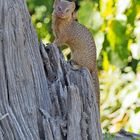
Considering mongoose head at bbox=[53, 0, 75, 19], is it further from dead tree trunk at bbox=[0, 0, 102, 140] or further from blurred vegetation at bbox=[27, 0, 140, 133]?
blurred vegetation at bbox=[27, 0, 140, 133]

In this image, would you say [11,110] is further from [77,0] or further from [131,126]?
[77,0]

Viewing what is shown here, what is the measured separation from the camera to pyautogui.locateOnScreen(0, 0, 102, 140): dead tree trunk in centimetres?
269

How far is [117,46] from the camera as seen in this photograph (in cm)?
516

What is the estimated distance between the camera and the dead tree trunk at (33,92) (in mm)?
2689

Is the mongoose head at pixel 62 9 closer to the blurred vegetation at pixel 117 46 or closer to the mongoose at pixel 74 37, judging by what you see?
the mongoose at pixel 74 37

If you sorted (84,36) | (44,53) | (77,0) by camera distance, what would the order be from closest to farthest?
(44,53), (84,36), (77,0)

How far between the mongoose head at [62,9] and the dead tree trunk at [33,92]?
2.99 ft

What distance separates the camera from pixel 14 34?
2.72m

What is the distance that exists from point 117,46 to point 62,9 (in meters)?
1.44

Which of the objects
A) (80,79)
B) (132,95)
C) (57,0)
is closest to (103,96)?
(132,95)

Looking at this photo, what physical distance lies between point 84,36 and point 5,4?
1.01 m

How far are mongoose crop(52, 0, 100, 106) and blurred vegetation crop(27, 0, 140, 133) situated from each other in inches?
45.3

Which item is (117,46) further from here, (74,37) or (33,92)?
(33,92)

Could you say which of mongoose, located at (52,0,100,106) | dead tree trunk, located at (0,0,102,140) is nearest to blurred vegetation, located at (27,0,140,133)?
mongoose, located at (52,0,100,106)
